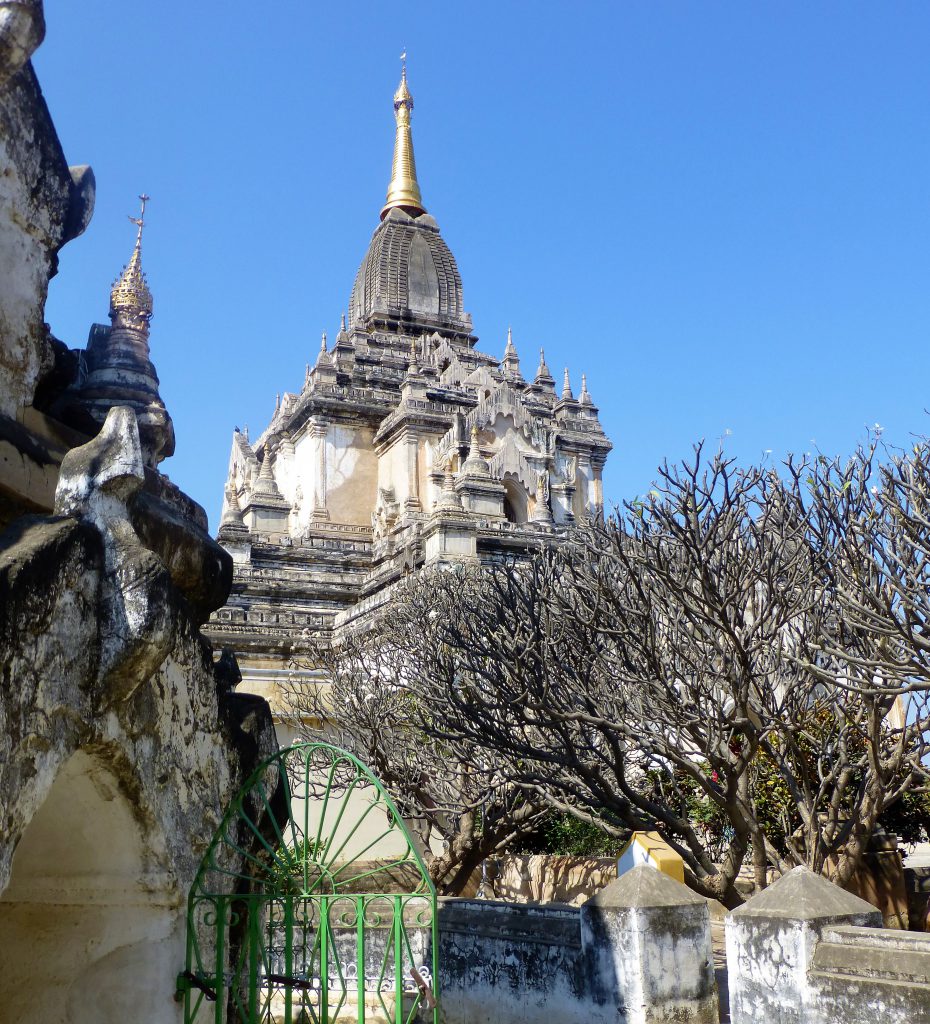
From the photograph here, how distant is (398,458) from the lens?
127ft

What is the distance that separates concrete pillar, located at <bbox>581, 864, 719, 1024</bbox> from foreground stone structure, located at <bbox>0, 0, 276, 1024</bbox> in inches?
196

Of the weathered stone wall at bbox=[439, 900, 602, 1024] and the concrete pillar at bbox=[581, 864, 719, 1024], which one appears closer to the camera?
the concrete pillar at bbox=[581, 864, 719, 1024]

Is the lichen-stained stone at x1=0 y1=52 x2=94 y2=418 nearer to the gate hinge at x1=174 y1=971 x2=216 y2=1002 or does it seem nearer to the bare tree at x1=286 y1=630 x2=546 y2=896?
the gate hinge at x1=174 y1=971 x2=216 y2=1002

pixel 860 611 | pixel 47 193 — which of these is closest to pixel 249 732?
pixel 47 193

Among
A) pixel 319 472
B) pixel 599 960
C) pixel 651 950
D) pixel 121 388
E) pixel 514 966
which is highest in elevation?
pixel 319 472

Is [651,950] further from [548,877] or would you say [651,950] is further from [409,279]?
[409,279]

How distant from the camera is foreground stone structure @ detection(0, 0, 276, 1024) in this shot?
4027 mm

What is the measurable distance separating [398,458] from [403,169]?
19874mm

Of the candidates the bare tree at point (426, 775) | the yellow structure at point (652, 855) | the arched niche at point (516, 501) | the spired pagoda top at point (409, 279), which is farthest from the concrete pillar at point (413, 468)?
the yellow structure at point (652, 855)

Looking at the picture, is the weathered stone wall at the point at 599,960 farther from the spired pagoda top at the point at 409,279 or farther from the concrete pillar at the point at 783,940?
the spired pagoda top at the point at 409,279

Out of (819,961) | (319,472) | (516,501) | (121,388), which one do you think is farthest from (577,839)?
(319,472)

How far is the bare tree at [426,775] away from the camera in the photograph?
17.0 meters

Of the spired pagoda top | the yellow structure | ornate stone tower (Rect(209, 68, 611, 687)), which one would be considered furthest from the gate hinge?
the spired pagoda top

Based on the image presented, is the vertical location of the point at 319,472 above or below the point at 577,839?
above
